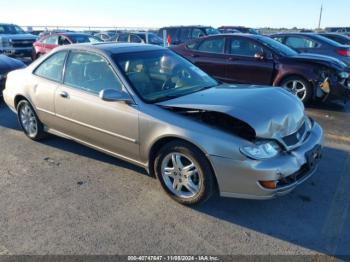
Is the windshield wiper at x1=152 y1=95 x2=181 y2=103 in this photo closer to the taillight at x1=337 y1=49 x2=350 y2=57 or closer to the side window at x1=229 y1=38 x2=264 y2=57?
the side window at x1=229 y1=38 x2=264 y2=57

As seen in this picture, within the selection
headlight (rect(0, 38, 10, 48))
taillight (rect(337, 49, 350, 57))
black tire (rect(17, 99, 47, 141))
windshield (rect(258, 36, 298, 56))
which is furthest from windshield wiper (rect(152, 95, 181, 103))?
headlight (rect(0, 38, 10, 48))

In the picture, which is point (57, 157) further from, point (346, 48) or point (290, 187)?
point (346, 48)

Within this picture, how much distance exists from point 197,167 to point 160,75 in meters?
1.45

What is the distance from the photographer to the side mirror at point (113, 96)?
3.80 m

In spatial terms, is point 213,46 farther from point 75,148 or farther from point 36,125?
point 36,125

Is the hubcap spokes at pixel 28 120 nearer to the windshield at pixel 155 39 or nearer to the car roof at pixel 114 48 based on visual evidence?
the car roof at pixel 114 48

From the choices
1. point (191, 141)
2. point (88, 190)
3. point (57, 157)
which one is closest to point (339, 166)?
point (191, 141)

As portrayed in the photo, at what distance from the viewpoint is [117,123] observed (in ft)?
13.2

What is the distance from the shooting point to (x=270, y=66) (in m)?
7.80

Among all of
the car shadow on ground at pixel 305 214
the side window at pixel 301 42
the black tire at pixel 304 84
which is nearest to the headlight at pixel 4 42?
the side window at pixel 301 42

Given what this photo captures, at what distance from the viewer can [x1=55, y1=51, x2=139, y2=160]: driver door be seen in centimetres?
398

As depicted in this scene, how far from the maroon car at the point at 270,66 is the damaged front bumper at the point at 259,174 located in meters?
4.38

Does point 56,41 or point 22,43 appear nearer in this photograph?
point 56,41

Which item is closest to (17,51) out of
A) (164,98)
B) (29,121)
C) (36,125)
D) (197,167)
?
(29,121)
